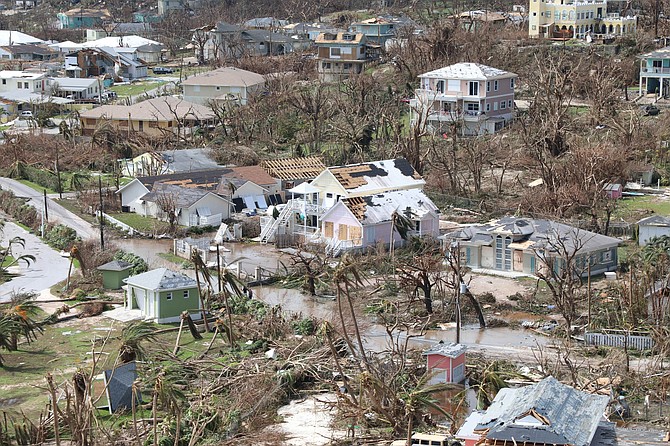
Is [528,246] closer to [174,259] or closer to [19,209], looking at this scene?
[174,259]

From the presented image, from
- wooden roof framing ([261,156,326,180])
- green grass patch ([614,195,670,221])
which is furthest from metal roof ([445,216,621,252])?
wooden roof framing ([261,156,326,180])

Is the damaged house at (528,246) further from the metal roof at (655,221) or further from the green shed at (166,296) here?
the green shed at (166,296)

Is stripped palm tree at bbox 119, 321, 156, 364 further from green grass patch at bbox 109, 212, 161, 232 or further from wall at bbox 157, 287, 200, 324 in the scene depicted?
green grass patch at bbox 109, 212, 161, 232

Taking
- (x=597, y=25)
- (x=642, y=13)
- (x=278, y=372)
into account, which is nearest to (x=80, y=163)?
(x=278, y=372)

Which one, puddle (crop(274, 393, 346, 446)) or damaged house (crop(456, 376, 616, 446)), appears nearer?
damaged house (crop(456, 376, 616, 446))

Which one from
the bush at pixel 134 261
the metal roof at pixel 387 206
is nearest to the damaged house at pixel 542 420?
the bush at pixel 134 261

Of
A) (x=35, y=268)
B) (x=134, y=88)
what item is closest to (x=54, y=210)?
(x=35, y=268)

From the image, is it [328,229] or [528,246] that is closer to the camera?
[528,246]
